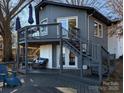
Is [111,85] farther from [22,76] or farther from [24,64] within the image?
[24,64]

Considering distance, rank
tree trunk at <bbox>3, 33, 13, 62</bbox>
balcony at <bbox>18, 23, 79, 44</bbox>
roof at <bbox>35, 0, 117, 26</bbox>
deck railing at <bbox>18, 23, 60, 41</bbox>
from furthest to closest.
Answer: tree trunk at <bbox>3, 33, 13, 62</bbox> → roof at <bbox>35, 0, 117, 26</bbox> → deck railing at <bbox>18, 23, 60, 41</bbox> → balcony at <bbox>18, 23, 79, 44</bbox>

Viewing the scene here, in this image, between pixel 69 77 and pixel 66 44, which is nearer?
pixel 69 77

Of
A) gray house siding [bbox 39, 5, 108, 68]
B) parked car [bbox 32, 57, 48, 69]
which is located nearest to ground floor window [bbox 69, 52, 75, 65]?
gray house siding [bbox 39, 5, 108, 68]

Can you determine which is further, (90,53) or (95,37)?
(95,37)

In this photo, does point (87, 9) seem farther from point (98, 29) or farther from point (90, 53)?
point (90, 53)

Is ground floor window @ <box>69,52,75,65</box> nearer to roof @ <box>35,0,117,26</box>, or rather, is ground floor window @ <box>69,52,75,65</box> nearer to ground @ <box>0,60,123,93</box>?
roof @ <box>35,0,117,26</box>

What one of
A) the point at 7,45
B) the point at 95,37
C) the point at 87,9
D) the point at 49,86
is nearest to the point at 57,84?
the point at 49,86

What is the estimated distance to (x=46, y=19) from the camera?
22.6m

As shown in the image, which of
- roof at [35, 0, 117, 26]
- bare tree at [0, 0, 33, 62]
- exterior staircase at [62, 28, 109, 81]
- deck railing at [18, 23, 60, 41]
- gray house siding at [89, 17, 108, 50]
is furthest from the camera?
bare tree at [0, 0, 33, 62]

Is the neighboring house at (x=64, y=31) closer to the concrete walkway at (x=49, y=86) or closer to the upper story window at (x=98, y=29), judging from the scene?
the upper story window at (x=98, y=29)

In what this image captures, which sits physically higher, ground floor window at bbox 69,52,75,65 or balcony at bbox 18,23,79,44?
balcony at bbox 18,23,79,44

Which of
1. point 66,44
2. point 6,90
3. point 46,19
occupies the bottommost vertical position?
point 6,90

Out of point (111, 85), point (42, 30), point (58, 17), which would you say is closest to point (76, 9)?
point (58, 17)

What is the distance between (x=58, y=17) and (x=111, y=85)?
8557 millimetres
